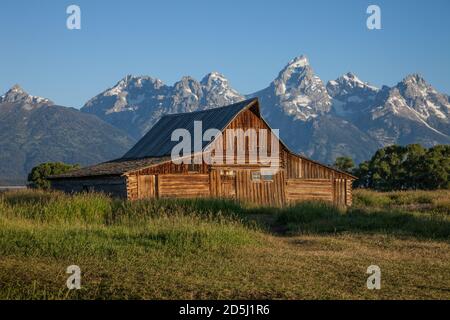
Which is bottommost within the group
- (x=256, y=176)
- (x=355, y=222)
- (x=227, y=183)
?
(x=355, y=222)

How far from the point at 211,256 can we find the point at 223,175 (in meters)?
22.1

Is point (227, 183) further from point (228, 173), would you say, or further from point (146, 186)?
point (146, 186)

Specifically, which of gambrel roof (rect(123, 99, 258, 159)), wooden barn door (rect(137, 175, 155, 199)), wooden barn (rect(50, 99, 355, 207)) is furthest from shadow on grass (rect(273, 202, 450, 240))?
gambrel roof (rect(123, 99, 258, 159))

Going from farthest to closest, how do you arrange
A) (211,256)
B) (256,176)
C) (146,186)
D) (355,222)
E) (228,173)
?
(256,176)
(228,173)
(146,186)
(355,222)
(211,256)

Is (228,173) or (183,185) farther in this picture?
(228,173)

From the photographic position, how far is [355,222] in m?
19.5

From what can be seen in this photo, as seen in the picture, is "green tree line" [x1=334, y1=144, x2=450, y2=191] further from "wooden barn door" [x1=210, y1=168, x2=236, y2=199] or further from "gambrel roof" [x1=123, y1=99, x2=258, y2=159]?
"wooden barn door" [x1=210, y1=168, x2=236, y2=199]

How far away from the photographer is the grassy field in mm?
9492

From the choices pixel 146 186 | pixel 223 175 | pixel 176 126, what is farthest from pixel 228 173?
pixel 176 126

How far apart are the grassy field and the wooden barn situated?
11757 millimetres
